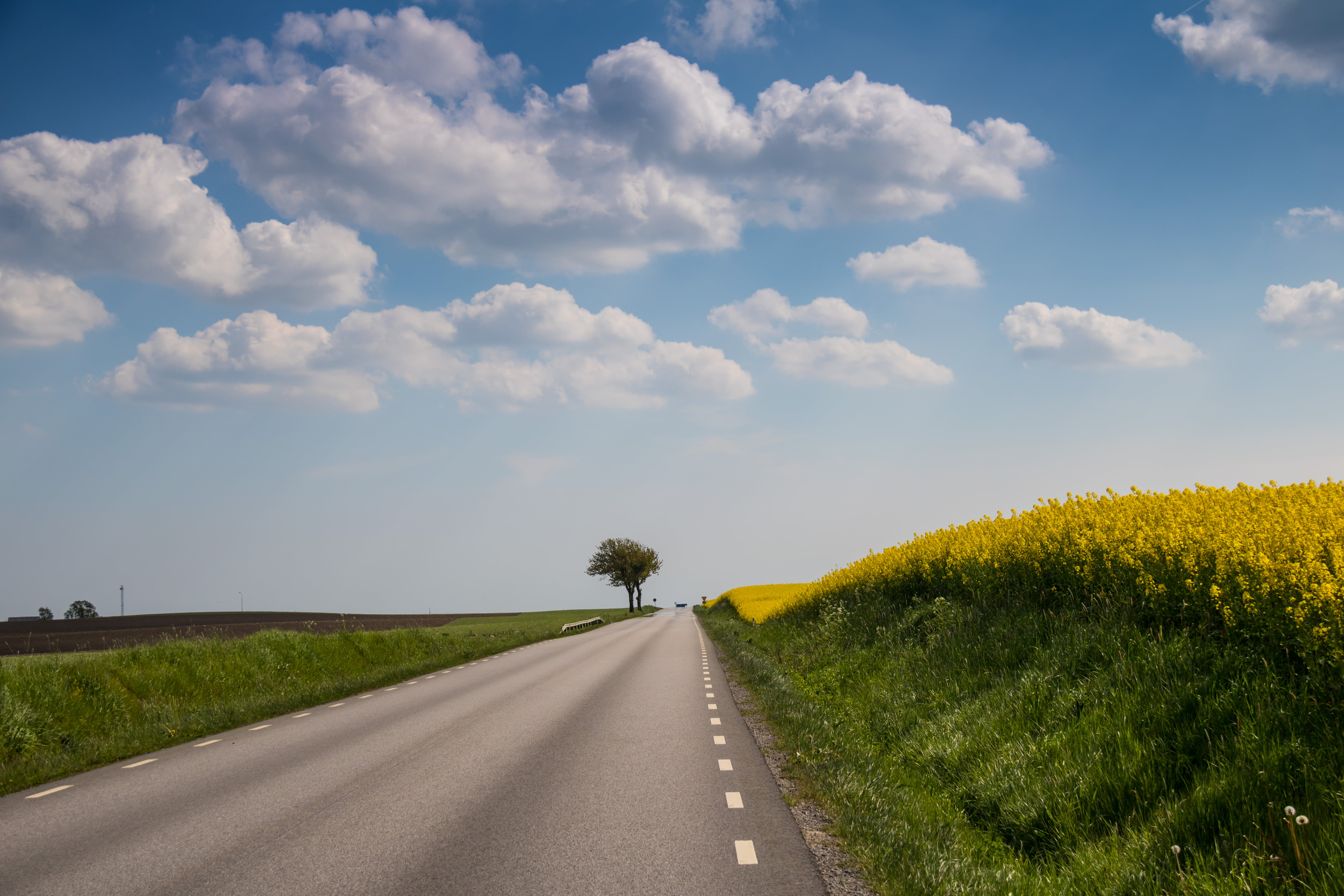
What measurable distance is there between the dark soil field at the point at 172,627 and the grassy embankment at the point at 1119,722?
17.1 m

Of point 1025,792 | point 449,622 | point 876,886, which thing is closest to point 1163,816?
point 1025,792

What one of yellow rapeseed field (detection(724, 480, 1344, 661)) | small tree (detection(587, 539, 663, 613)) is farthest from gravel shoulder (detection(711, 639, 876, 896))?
small tree (detection(587, 539, 663, 613))

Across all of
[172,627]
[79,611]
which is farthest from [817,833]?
[79,611]

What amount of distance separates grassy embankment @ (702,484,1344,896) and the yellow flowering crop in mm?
20995

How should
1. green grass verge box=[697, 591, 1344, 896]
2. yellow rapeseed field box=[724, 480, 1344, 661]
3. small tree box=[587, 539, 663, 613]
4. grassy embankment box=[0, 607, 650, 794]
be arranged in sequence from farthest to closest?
small tree box=[587, 539, 663, 613]
grassy embankment box=[0, 607, 650, 794]
yellow rapeseed field box=[724, 480, 1344, 661]
green grass verge box=[697, 591, 1344, 896]

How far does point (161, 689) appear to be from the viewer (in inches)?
609

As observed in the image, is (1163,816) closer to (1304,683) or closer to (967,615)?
(1304,683)

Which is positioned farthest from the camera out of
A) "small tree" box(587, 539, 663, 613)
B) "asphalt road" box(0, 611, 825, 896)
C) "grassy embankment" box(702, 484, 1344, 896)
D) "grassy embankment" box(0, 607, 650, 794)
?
"small tree" box(587, 539, 663, 613)

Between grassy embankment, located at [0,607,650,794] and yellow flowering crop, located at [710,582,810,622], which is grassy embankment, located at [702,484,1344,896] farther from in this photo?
yellow flowering crop, located at [710,582,810,622]

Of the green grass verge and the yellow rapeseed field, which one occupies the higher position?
the yellow rapeseed field

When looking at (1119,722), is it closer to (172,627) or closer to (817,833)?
(817,833)

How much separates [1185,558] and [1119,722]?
2331mm

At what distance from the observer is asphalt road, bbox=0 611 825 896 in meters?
5.57

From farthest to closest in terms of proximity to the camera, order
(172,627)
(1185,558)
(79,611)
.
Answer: (79,611), (172,627), (1185,558)
